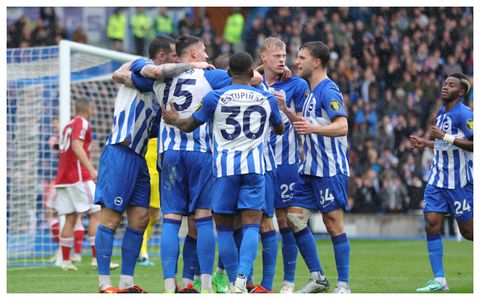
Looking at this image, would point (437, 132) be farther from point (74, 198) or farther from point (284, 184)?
point (74, 198)

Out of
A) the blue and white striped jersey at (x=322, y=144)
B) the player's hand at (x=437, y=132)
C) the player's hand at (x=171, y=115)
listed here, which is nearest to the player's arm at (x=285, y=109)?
the blue and white striped jersey at (x=322, y=144)

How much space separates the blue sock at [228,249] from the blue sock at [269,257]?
1.69ft

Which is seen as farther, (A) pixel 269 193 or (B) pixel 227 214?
(A) pixel 269 193

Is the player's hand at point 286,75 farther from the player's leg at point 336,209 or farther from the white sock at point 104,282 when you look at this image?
the white sock at point 104,282

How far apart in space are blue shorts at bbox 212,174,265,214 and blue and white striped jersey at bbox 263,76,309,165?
1291mm

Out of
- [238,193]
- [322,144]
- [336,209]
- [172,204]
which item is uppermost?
[322,144]

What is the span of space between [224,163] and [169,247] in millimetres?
921

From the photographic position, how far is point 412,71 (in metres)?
25.0

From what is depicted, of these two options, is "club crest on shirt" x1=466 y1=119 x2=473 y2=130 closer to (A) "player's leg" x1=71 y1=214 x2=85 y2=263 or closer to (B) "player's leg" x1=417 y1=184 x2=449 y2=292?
(B) "player's leg" x1=417 y1=184 x2=449 y2=292

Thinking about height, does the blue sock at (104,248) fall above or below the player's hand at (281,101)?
below

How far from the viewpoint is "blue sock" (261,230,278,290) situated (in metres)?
8.95

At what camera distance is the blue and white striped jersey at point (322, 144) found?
372 inches

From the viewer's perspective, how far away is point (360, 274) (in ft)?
41.0

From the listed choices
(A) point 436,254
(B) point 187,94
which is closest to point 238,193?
(B) point 187,94
